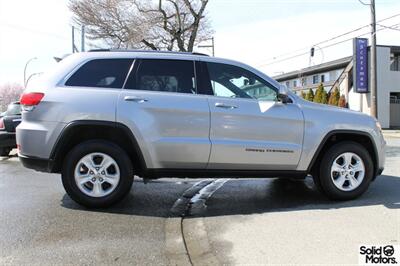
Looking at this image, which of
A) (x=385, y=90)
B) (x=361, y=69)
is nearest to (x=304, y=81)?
(x=385, y=90)

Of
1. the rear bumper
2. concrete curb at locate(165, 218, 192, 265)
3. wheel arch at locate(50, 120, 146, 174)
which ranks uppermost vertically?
wheel arch at locate(50, 120, 146, 174)

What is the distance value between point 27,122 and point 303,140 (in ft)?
11.3

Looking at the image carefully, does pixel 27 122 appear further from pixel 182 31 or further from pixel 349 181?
pixel 182 31

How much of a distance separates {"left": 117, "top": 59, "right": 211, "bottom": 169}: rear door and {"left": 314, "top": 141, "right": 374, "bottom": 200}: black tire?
1.60 metres

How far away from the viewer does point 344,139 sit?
21.9 ft

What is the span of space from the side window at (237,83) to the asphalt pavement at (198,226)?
1451mm

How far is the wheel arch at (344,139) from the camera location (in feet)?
21.0

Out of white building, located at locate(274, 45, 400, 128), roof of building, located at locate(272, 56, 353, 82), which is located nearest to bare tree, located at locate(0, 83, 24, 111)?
roof of building, located at locate(272, 56, 353, 82)

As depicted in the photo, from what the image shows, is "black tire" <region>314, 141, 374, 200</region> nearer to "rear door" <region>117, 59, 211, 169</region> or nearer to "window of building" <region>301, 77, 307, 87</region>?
"rear door" <region>117, 59, 211, 169</region>

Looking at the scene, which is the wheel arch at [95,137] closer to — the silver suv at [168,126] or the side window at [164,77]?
the silver suv at [168,126]

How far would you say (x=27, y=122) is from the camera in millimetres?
5973

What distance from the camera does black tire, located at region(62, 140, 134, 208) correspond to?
5.93m

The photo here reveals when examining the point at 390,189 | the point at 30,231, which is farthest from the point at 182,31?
the point at 30,231

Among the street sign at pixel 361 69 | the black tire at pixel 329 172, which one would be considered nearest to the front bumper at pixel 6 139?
the black tire at pixel 329 172
